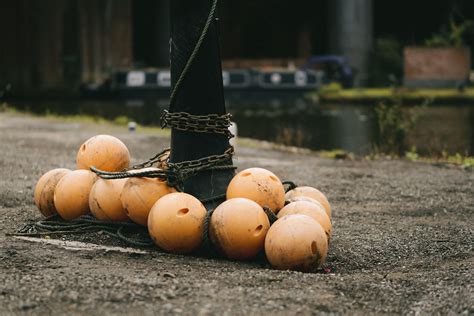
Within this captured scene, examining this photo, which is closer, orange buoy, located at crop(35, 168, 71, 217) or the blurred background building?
orange buoy, located at crop(35, 168, 71, 217)

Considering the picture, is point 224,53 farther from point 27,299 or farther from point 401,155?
point 27,299

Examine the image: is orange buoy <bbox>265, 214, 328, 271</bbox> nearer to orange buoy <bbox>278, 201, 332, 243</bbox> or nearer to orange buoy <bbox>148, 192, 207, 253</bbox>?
orange buoy <bbox>278, 201, 332, 243</bbox>

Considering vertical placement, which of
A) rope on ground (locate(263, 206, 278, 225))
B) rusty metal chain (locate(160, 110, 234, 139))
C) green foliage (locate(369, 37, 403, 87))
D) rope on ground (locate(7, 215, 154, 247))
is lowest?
rope on ground (locate(7, 215, 154, 247))

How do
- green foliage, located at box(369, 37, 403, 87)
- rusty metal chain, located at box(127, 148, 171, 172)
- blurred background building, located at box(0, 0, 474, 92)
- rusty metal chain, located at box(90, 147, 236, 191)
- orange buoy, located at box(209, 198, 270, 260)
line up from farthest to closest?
blurred background building, located at box(0, 0, 474, 92) → green foliage, located at box(369, 37, 403, 87) → rusty metal chain, located at box(127, 148, 171, 172) → rusty metal chain, located at box(90, 147, 236, 191) → orange buoy, located at box(209, 198, 270, 260)

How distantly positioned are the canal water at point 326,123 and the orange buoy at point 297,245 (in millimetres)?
8004

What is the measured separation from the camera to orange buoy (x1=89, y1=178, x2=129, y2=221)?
19.2ft

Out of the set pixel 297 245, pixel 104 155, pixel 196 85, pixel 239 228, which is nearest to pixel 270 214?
pixel 239 228

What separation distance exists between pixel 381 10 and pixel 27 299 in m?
37.6

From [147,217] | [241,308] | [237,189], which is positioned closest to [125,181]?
[147,217]

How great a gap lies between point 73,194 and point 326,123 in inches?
556

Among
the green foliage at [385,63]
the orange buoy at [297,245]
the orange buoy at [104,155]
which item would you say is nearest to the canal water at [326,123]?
the green foliage at [385,63]

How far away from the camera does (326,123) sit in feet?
64.8

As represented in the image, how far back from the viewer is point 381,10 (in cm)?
4009

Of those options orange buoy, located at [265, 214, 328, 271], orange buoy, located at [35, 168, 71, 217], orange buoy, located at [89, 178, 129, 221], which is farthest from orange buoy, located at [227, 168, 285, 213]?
orange buoy, located at [35, 168, 71, 217]
